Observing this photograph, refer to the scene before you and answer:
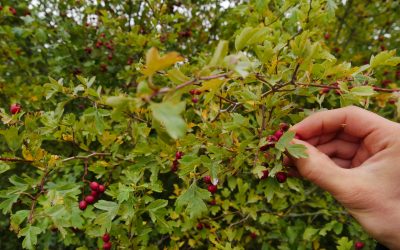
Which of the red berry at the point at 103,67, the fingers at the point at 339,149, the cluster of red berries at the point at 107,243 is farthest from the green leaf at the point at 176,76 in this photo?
the red berry at the point at 103,67

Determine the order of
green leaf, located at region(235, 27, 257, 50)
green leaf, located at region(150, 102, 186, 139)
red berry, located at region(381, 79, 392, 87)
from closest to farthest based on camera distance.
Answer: green leaf, located at region(150, 102, 186, 139) → green leaf, located at region(235, 27, 257, 50) → red berry, located at region(381, 79, 392, 87)

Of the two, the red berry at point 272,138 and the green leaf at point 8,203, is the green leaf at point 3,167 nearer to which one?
the green leaf at point 8,203

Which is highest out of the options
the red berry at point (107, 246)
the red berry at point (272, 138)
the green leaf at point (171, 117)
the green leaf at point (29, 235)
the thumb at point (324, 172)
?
the green leaf at point (171, 117)

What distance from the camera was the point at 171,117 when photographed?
880 millimetres

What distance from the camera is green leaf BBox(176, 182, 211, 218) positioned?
5.67 ft

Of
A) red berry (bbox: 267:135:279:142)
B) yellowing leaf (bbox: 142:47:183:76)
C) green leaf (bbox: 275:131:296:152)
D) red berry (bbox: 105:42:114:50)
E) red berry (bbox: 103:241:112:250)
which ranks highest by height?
yellowing leaf (bbox: 142:47:183:76)

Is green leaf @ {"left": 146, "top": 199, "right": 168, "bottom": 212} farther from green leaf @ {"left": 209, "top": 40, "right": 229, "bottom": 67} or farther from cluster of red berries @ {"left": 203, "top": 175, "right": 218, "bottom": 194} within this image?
green leaf @ {"left": 209, "top": 40, "right": 229, "bottom": 67}

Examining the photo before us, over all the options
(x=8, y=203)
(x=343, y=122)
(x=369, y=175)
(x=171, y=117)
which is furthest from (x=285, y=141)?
(x=8, y=203)

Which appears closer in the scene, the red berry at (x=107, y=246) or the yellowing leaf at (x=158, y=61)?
the yellowing leaf at (x=158, y=61)

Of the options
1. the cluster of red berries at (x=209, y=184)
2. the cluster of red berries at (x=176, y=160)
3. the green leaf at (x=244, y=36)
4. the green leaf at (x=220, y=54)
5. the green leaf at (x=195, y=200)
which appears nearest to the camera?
the green leaf at (x=220, y=54)

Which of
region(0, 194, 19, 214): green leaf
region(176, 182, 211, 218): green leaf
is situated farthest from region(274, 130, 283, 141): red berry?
region(0, 194, 19, 214): green leaf

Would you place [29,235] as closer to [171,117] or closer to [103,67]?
[171,117]

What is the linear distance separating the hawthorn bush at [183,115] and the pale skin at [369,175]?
3.8 inches

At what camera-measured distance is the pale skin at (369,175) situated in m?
1.50
